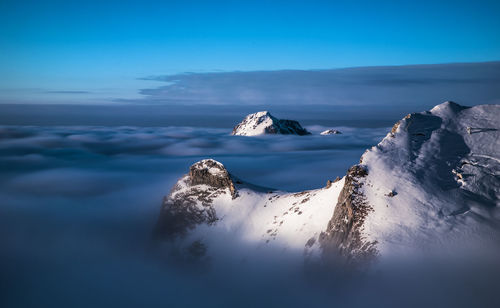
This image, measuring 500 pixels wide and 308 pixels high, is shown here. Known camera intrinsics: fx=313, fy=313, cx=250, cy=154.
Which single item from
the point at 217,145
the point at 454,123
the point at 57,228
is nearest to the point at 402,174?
the point at 454,123

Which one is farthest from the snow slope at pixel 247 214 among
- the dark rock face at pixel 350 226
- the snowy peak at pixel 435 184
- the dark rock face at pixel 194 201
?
the snowy peak at pixel 435 184

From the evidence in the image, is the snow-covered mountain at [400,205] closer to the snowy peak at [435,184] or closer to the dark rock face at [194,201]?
the snowy peak at [435,184]

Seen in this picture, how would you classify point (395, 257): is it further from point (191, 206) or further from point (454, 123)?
point (191, 206)

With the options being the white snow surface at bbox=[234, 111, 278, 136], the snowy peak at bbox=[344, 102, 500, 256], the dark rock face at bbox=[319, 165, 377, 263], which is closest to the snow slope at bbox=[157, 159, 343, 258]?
the dark rock face at bbox=[319, 165, 377, 263]

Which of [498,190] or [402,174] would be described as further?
[402,174]

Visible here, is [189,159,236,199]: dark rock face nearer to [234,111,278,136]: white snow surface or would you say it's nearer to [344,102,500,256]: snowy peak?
[344,102,500,256]: snowy peak

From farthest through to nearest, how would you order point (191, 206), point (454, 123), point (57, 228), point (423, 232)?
point (57, 228) → point (191, 206) → point (454, 123) → point (423, 232)
